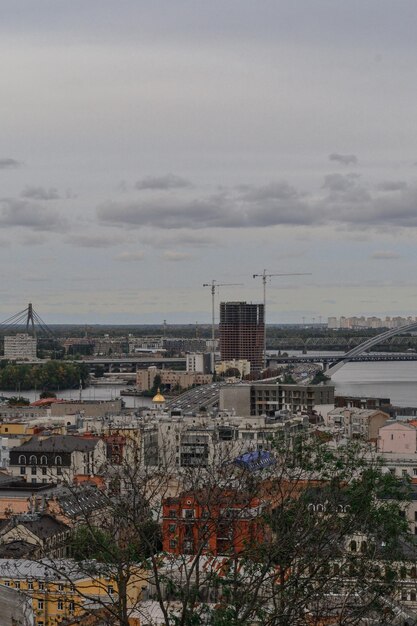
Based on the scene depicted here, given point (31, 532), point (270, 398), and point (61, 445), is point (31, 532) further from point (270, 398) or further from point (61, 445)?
point (270, 398)

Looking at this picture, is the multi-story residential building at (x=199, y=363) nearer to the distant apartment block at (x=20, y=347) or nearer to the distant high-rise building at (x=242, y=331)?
the distant high-rise building at (x=242, y=331)

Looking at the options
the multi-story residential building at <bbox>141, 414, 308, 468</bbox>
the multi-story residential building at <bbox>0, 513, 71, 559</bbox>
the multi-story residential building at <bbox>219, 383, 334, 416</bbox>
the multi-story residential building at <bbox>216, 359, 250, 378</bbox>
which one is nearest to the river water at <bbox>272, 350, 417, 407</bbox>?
the multi-story residential building at <bbox>216, 359, 250, 378</bbox>

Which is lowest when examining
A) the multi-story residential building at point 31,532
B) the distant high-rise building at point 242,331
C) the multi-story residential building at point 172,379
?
the multi-story residential building at point 31,532

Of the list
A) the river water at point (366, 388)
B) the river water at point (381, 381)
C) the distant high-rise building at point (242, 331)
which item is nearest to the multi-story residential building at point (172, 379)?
the river water at point (366, 388)

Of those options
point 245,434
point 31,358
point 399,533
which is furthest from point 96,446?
point 31,358

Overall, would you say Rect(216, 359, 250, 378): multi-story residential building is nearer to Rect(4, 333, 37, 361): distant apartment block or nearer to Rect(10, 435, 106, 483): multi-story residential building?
Rect(4, 333, 37, 361): distant apartment block

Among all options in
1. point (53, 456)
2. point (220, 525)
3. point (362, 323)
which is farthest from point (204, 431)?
point (362, 323)

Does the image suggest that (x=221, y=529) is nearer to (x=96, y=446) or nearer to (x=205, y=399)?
(x=96, y=446)
